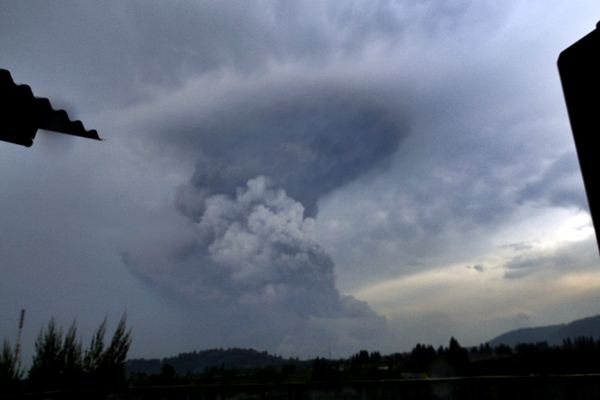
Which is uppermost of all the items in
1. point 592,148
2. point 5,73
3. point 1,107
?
point 5,73

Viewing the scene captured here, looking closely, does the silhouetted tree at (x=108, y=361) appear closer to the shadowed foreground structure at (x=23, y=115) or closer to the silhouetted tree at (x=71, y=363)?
the silhouetted tree at (x=71, y=363)

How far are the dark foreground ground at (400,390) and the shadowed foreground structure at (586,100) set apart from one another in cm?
664

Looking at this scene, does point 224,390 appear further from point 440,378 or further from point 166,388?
point 440,378

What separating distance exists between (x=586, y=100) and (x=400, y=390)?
22.9ft

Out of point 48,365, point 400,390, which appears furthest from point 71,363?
point 400,390

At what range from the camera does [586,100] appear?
0.96 m

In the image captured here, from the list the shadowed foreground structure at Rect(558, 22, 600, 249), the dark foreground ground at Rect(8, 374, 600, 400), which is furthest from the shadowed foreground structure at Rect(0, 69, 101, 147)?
the dark foreground ground at Rect(8, 374, 600, 400)

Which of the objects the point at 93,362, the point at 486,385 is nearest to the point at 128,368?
the point at 93,362

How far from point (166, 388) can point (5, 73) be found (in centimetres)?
668

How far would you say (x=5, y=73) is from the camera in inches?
103

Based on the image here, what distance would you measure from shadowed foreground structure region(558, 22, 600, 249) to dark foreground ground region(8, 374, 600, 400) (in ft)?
21.8

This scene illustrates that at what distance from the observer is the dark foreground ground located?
6012 mm

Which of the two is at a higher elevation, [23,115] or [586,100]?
[23,115]

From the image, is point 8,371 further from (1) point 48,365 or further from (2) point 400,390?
(2) point 400,390
